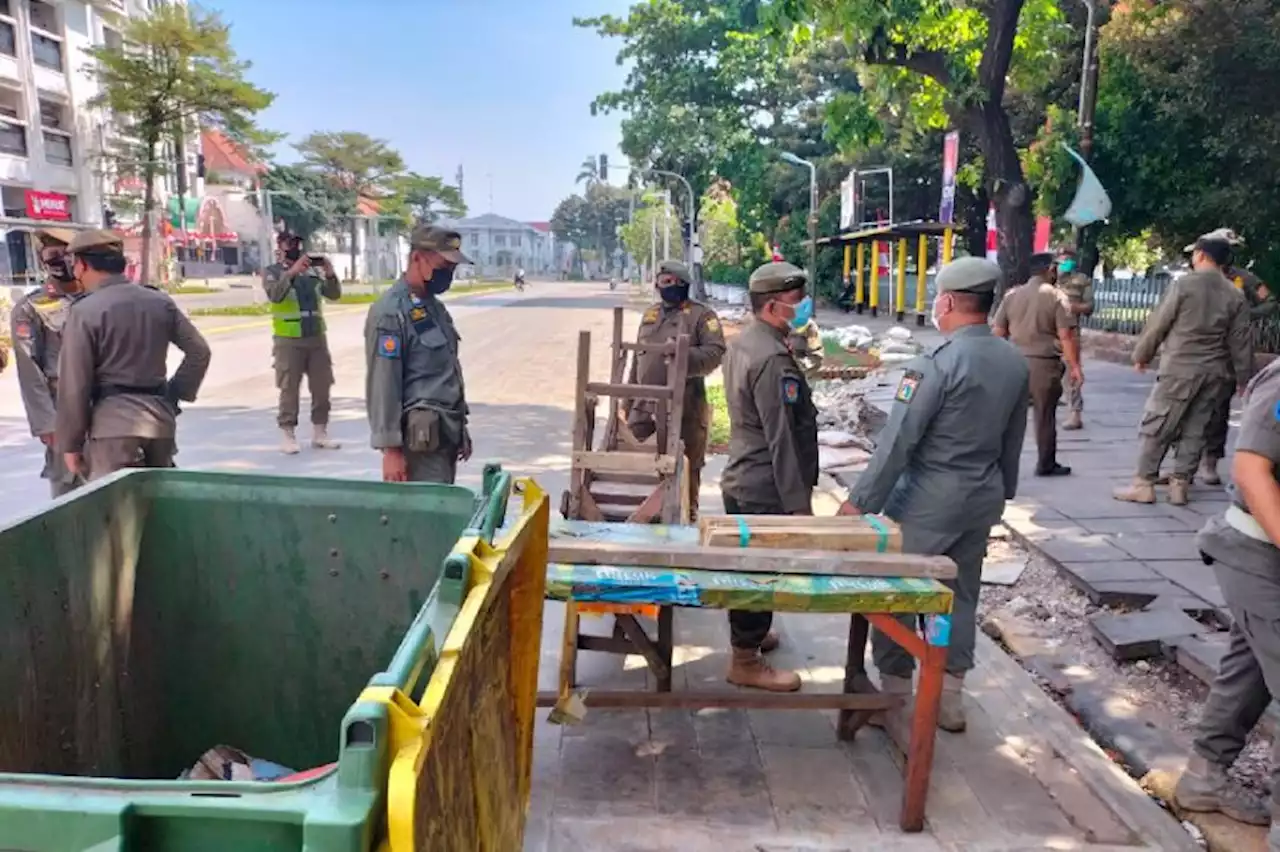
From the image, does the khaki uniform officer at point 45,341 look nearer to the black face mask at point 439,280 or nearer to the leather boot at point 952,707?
the black face mask at point 439,280

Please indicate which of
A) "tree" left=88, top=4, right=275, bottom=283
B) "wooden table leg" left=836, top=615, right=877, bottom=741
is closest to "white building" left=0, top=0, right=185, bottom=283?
"tree" left=88, top=4, right=275, bottom=283

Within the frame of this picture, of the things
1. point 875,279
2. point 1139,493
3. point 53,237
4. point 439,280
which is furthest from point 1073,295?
point 875,279

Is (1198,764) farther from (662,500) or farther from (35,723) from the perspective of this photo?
(35,723)

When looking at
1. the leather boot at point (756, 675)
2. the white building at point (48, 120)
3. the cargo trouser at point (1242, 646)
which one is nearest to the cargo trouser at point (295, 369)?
the leather boot at point (756, 675)

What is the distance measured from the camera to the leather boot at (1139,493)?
638cm

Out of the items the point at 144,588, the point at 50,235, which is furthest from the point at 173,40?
the point at 144,588

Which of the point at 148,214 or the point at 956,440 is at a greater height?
the point at 148,214

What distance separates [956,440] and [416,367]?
2.29 meters

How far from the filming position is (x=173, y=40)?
3038 centimetres

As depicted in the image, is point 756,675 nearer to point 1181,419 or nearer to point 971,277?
point 971,277

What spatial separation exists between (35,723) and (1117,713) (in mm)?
3706

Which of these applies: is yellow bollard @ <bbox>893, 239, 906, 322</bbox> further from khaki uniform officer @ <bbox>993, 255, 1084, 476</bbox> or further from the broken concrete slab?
the broken concrete slab

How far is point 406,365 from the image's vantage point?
4.14 meters

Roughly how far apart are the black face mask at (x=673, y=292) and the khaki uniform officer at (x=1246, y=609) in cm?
345
